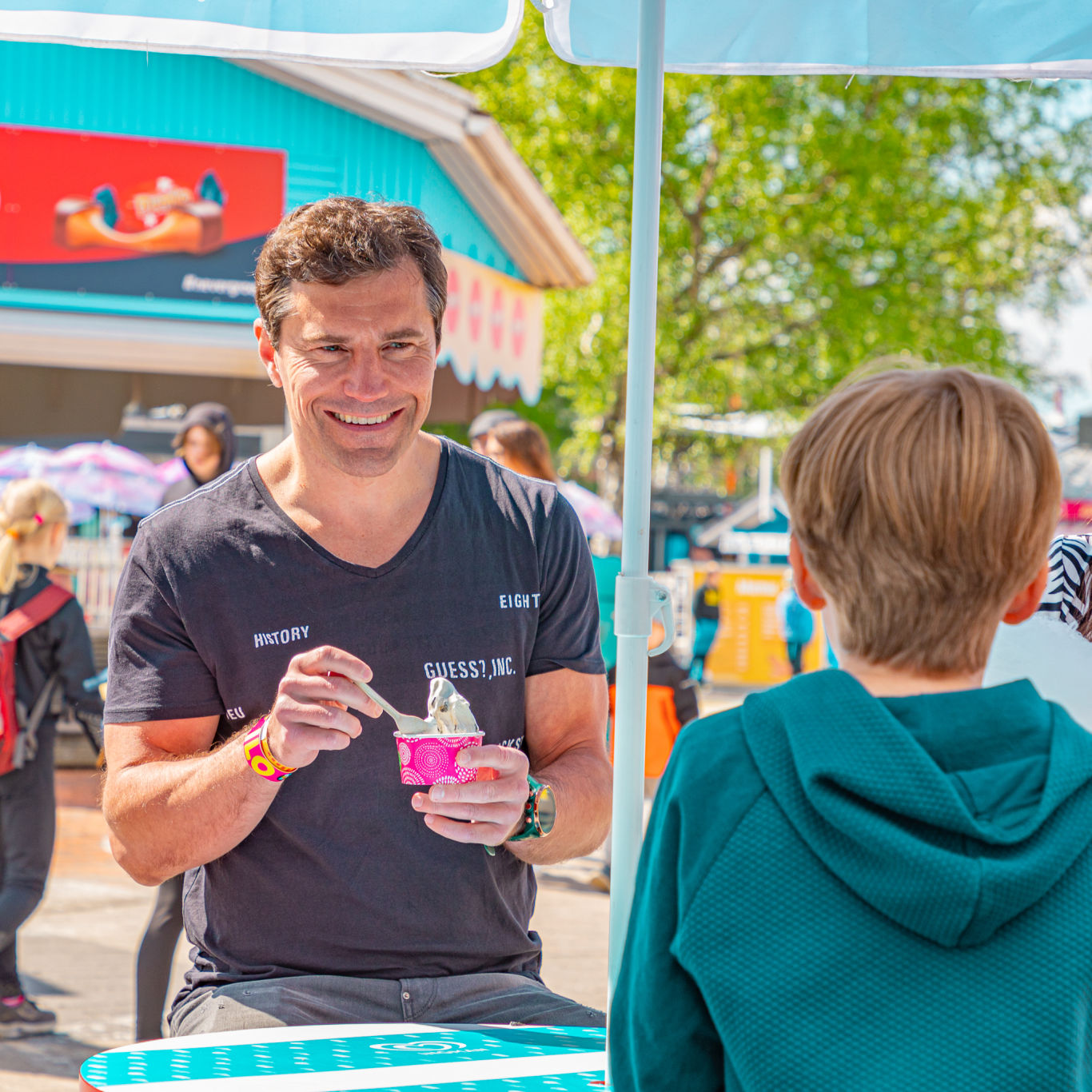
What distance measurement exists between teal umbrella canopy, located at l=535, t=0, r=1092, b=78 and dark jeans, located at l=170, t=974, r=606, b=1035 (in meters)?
1.47

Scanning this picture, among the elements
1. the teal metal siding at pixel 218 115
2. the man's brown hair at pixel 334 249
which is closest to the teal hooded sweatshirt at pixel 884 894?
the man's brown hair at pixel 334 249

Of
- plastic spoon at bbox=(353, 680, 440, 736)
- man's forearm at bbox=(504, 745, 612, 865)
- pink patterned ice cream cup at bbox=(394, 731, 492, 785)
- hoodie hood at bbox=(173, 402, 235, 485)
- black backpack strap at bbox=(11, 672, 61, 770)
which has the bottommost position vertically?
black backpack strap at bbox=(11, 672, 61, 770)

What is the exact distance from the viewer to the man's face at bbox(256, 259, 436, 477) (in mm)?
2180

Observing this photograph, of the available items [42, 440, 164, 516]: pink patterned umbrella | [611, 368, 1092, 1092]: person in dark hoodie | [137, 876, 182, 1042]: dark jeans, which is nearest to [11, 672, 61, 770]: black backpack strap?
[137, 876, 182, 1042]: dark jeans

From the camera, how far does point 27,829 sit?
15.9 ft

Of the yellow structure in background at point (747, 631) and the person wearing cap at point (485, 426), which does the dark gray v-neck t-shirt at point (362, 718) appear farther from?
the yellow structure in background at point (747, 631)

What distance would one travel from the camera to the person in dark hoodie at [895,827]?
124 cm

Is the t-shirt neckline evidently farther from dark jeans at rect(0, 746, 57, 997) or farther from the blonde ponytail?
the blonde ponytail

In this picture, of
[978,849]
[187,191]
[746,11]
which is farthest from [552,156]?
[978,849]

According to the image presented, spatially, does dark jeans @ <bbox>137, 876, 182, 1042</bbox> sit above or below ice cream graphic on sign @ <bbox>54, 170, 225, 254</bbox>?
below

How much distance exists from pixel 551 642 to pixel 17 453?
966 centimetres

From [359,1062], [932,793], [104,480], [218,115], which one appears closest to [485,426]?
[359,1062]

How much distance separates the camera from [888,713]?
50.4 inches

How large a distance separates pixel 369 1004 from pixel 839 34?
1.68 metres
